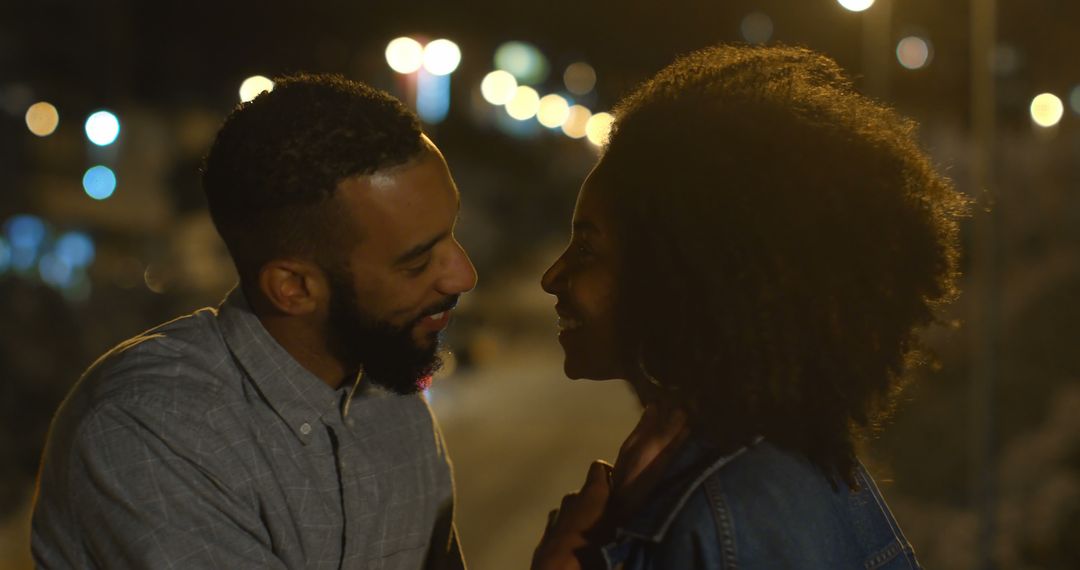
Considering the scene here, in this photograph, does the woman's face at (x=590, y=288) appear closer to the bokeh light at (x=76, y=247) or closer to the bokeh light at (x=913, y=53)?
the bokeh light at (x=913, y=53)

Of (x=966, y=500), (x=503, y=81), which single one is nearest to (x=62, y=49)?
(x=503, y=81)

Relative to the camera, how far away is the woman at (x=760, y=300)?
6.64 feet

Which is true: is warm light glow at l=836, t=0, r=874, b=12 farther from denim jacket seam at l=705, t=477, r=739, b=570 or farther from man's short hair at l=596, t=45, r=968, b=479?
denim jacket seam at l=705, t=477, r=739, b=570

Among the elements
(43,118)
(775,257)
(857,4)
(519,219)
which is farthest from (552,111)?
(775,257)

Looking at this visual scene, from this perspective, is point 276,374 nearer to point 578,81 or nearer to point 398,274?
point 398,274

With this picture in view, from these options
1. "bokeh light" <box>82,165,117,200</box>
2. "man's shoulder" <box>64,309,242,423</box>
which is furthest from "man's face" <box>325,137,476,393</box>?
"bokeh light" <box>82,165,117,200</box>

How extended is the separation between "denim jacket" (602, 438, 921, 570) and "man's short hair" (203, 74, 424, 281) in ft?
3.08

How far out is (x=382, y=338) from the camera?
2.64m

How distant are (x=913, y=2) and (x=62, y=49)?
78.9 ft

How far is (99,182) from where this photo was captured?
125 feet

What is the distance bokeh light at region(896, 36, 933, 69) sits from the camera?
25.4m

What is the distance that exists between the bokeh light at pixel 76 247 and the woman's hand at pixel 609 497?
33.3 m

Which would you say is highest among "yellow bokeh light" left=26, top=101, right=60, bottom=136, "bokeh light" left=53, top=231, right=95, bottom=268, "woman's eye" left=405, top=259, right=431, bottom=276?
"woman's eye" left=405, top=259, right=431, bottom=276

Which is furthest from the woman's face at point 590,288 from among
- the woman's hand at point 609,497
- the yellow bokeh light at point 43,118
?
the yellow bokeh light at point 43,118
